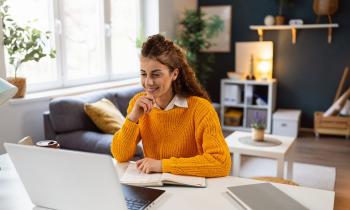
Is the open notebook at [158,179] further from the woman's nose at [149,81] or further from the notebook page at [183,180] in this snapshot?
the woman's nose at [149,81]

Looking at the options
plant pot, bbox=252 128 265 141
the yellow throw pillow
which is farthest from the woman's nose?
plant pot, bbox=252 128 265 141

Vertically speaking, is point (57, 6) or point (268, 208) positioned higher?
point (57, 6)

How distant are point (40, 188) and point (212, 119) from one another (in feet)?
2.43

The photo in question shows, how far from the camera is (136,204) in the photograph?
3.78 ft

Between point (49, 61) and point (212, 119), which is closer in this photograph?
point (212, 119)

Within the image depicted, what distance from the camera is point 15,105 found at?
300 centimetres

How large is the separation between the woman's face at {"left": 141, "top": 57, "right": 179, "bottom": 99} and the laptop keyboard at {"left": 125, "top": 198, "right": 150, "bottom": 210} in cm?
54

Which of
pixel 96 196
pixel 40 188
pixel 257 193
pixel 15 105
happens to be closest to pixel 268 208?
pixel 257 193

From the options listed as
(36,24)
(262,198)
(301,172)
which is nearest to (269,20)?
(301,172)

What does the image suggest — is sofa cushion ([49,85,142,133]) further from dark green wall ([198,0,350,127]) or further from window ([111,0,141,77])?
dark green wall ([198,0,350,127])

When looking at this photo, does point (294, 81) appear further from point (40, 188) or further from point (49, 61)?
point (40, 188)

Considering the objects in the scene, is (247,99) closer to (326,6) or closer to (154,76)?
(326,6)

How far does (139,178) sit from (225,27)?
15.2ft

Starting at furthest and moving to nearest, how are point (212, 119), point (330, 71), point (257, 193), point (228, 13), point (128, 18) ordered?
point (228, 13)
point (330, 71)
point (128, 18)
point (212, 119)
point (257, 193)
